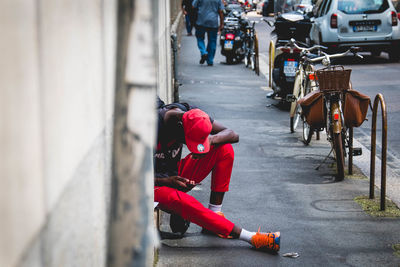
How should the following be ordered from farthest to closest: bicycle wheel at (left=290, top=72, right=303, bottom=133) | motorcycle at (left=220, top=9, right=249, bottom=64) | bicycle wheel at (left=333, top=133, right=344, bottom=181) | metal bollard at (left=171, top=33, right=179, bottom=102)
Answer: motorcycle at (left=220, top=9, right=249, bottom=64) < metal bollard at (left=171, top=33, right=179, bottom=102) < bicycle wheel at (left=290, top=72, right=303, bottom=133) < bicycle wheel at (left=333, top=133, right=344, bottom=181)

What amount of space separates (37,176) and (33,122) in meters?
0.14

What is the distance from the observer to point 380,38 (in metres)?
16.3

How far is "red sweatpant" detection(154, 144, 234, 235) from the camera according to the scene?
443cm

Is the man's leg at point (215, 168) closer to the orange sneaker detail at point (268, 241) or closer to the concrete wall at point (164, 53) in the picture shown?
the orange sneaker detail at point (268, 241)

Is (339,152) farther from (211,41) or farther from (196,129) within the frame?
(211,41)

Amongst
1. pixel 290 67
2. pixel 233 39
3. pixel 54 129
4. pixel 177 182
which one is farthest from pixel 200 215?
pixel 233 39

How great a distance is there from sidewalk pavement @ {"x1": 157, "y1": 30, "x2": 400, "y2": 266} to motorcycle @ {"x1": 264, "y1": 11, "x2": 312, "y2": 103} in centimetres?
94

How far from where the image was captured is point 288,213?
5316 millimetres

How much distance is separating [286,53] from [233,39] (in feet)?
21.8

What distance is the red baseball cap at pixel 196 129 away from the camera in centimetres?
416

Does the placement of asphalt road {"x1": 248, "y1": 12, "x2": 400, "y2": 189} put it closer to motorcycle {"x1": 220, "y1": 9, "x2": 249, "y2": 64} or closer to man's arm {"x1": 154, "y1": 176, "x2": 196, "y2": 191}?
motorcycle {"x1": 220, "y1": 9, "x2": 249, "y2": 64}

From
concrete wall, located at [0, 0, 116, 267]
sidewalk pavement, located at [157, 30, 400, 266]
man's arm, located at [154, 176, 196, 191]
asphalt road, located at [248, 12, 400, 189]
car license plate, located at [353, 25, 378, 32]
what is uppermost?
concrete wall, located at [0, 0, 116, 267]

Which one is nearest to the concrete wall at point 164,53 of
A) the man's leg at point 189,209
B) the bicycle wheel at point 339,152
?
the man's leg at point 189,209

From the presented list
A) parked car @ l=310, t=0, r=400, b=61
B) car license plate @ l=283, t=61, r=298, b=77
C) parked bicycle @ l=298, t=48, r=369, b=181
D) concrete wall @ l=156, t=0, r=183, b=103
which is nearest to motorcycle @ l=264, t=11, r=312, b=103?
car license plate @ l=283, t=61, r=298, b=77
